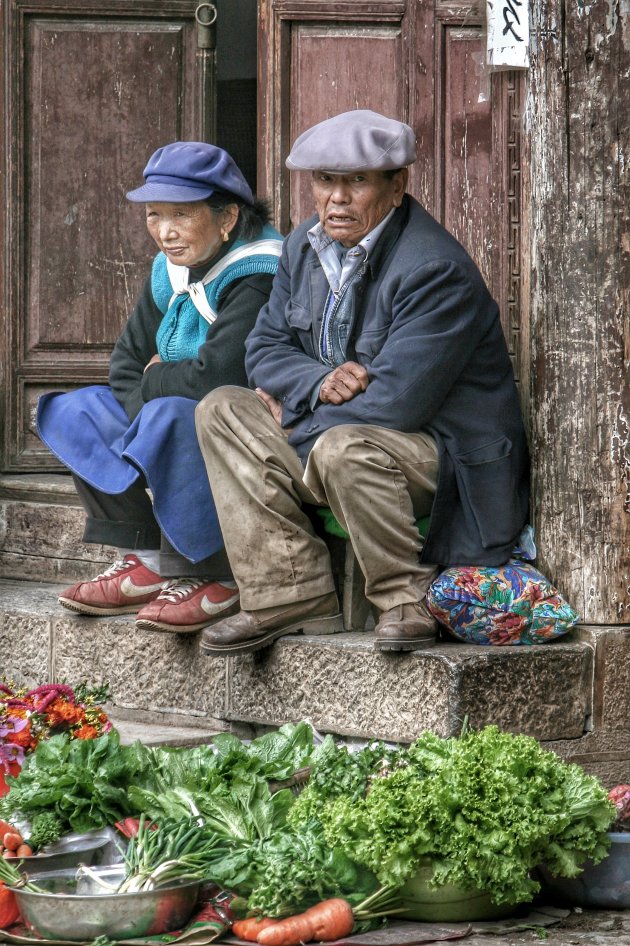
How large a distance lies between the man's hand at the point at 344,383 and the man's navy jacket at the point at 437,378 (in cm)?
2

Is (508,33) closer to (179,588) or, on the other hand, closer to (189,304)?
(189,304)

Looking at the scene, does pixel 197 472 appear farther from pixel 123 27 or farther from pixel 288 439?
pixel 123 27

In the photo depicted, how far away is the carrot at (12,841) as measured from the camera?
390 centimetres

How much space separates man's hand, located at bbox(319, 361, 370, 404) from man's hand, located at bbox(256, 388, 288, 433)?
204mm

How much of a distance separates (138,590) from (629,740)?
172 centimetres

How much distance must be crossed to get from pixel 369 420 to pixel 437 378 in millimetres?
229

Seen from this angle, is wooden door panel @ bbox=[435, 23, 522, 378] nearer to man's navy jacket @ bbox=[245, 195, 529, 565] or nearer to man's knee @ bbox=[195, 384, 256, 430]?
man's navy jacket @ bbox=[245, 195, 529, 565]

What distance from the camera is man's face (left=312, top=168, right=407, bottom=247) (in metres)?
4.74

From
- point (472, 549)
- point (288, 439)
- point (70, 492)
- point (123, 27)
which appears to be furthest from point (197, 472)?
point (123, 27)

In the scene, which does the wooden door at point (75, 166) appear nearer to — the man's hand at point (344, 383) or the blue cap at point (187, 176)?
the blue cap at point (187, 176)

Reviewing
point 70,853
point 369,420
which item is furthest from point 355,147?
point 70,853

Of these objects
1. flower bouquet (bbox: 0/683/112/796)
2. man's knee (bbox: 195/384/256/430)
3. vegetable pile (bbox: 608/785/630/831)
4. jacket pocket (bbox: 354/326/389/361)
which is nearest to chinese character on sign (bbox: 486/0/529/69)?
jacket pocket (bbox: 354/326/389/361)

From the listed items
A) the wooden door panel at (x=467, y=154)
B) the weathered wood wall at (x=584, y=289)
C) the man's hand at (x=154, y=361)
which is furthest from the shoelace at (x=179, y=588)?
the wooden door panel at (x=467, y=154)

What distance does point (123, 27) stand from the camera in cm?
683
